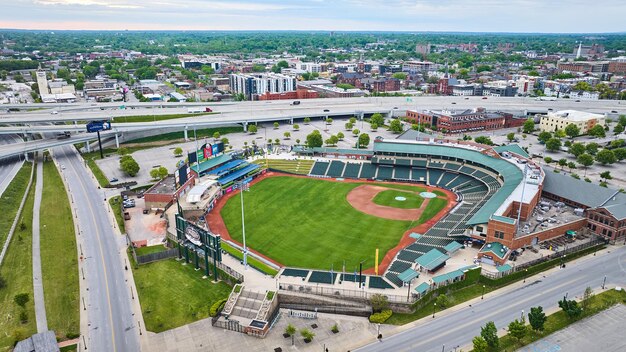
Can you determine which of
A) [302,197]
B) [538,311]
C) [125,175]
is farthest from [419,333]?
[125,175]

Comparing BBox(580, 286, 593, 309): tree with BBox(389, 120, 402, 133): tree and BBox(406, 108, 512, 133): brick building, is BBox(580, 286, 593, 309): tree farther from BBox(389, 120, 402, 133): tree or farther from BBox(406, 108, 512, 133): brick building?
BBox(406, 108, 512, 133): brick building

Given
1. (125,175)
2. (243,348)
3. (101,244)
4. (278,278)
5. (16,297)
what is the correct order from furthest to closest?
(125,175) < (101,244) < (278,278) < (16,297) < (243,348)

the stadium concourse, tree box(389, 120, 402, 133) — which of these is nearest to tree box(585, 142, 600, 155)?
the stadium concourse

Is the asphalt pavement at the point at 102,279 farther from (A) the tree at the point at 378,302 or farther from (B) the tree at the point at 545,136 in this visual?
(B) the tree at the point at 545,136

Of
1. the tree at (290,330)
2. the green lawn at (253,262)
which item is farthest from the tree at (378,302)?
the green lawn at (253,262)

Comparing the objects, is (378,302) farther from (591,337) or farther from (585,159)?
(585,159)

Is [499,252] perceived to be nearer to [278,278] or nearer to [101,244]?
[278,278]

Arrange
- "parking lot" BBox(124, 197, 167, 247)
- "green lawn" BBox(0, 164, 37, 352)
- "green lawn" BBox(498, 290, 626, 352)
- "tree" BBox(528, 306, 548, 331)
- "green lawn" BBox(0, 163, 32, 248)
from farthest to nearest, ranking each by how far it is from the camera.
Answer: "green lawn" BBox(0, 163, 32, 248), "parking lot" BBox(124, 197, 167, 247), "green lawn" BBox(0, 164, 37, 352), "tree" BBox(528, 306, 548, 331), "green lawn" BBox(498, 290, 626, 352)
